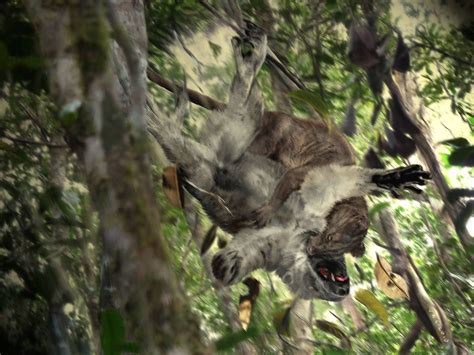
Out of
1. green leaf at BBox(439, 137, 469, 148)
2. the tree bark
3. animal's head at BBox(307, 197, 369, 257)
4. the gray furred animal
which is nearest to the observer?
the gray furred animal

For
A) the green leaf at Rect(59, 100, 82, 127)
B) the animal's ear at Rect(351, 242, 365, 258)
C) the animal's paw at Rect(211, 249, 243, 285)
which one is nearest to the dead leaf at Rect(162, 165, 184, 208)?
the animal's paw at Rect(211, 249, 243, 285)

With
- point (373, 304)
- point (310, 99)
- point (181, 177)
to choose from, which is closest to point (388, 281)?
point (373, 304)

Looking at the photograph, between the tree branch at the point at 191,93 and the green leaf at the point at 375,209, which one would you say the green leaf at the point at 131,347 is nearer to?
the tree branch at the point at 191,93

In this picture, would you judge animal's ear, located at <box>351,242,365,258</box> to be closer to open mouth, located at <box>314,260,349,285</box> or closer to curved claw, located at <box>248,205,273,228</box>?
open mouth, located at <box>314,260,349,285</box>

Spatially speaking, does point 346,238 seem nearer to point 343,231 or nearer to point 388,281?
point 343,231

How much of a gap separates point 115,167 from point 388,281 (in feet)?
3.18

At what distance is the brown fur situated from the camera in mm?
1549

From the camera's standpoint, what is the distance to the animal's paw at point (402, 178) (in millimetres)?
1544

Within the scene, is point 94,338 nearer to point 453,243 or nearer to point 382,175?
point 382,175

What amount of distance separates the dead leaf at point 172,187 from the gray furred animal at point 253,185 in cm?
4

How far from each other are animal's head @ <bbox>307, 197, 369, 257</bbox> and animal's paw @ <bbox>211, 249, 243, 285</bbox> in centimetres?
21

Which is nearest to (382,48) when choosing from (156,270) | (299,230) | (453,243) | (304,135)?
(304,135)

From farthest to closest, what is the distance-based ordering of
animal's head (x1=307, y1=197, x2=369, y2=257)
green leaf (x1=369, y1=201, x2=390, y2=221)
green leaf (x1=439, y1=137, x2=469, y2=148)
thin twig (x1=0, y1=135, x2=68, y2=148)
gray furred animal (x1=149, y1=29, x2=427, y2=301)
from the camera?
green leaf (x1=439, y1=137, x2=469, y2=148) < green leaf (x1=369, y1=201, x2=390, y2=221) < animal's head (x1=307, y1=197, x2=369, y2=257) < gray furred animal (x1=149, y1=29, x2=427, y2=301) < thin twig (x1=0, y1=135, x2=68, y2=148)

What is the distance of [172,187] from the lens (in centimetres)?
138
